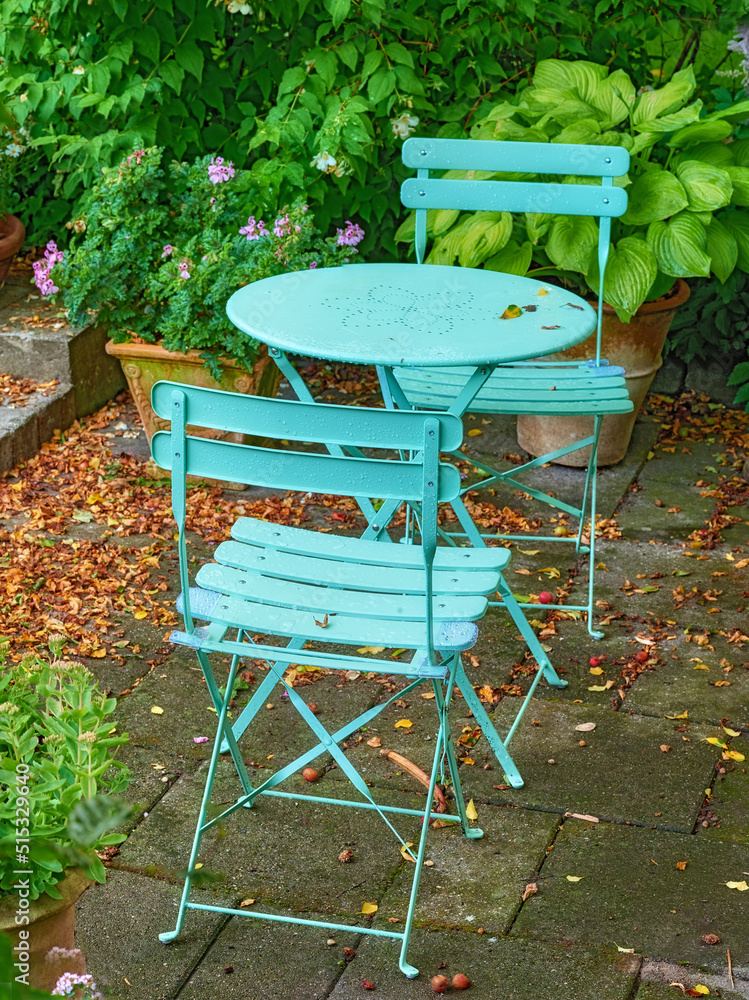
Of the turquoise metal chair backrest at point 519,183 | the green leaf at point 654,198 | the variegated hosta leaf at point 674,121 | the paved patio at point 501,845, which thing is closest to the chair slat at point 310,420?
the paved patio at point 501,845

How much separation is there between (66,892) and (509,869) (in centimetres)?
106

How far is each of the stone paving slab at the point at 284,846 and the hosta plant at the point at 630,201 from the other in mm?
2264

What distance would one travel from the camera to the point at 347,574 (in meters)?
2.37

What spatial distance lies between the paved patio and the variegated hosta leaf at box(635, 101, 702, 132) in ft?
5.93

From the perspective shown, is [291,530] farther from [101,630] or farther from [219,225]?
[219,225]

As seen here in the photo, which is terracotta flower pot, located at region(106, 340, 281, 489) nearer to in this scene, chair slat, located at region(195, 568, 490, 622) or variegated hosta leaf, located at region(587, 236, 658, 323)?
variegated hosta leaf, located at region(587, 236, 658, 323)

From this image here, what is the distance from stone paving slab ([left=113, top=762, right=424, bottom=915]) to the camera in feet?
8.00

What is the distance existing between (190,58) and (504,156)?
1.80 metres

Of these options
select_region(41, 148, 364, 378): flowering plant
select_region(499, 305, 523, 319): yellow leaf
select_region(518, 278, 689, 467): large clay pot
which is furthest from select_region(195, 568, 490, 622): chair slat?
select_region(518, 278, 689, 467): large clay pot

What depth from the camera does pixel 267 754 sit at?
2.91m

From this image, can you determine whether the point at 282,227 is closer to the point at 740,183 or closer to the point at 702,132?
the point at 702,132

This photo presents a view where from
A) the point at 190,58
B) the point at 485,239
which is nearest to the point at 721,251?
the point at 485,239

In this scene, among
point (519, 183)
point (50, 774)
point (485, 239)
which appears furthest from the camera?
point (485, 239)

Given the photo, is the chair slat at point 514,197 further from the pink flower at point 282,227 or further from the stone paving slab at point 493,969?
the stone paving slab at point 493,969
